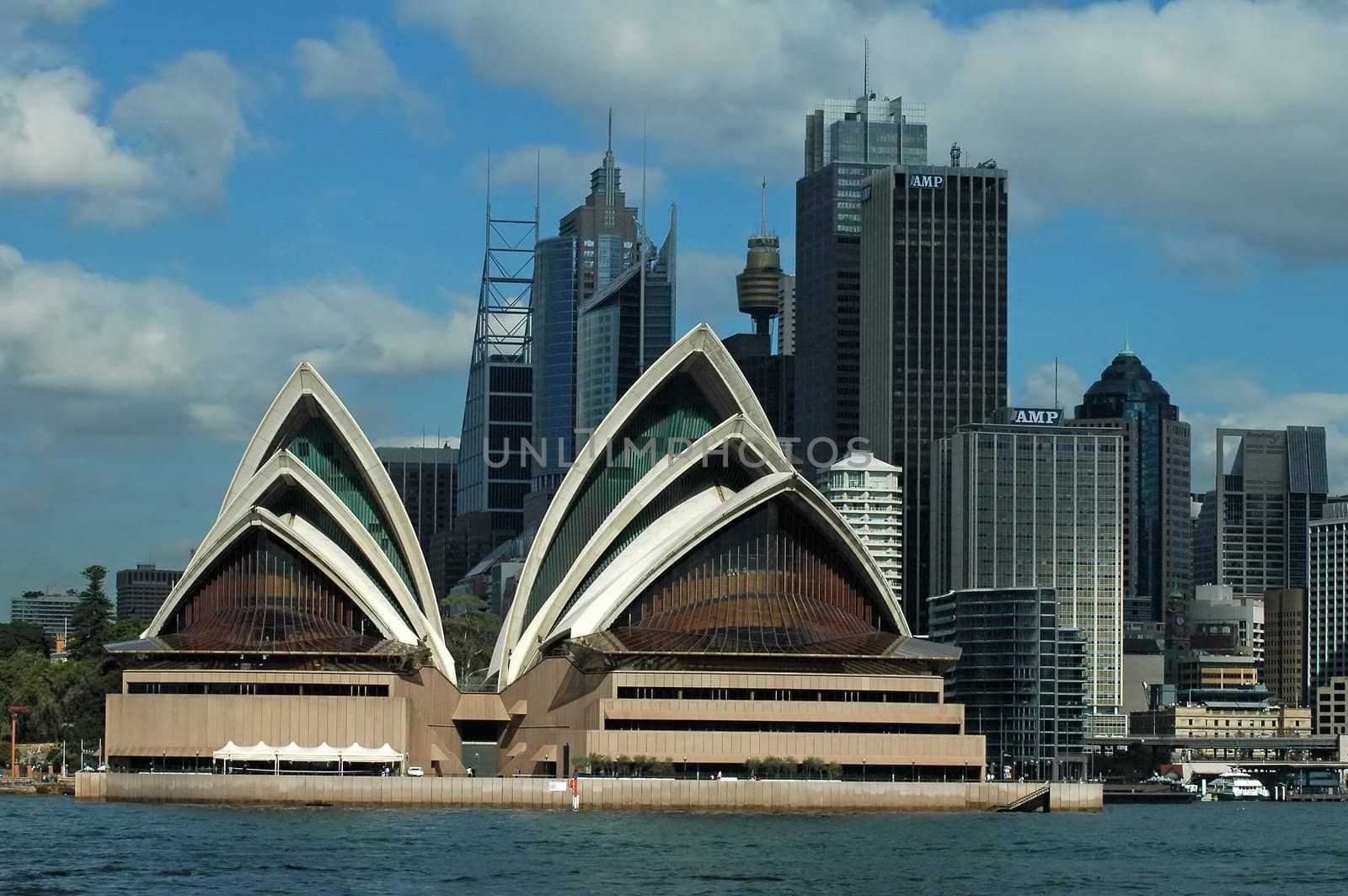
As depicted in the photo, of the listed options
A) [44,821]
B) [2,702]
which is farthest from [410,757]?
[2,702]

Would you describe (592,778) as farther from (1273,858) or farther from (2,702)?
(2,702)

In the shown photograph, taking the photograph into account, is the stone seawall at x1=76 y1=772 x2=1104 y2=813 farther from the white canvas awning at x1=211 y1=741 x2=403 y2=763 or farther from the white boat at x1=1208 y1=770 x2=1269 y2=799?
the white boat at x1=1208 y1=770 x2=1269 y2=799

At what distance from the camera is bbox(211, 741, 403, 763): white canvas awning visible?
117 metres

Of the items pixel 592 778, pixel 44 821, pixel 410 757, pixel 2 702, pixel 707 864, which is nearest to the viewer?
pixel 707 864

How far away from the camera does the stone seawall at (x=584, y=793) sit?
110 m

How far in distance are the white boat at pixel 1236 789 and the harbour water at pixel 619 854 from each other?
252 feet

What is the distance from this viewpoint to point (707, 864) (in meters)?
79.0

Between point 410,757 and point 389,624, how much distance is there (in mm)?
8750

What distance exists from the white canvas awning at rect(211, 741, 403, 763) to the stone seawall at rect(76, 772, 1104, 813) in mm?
3055

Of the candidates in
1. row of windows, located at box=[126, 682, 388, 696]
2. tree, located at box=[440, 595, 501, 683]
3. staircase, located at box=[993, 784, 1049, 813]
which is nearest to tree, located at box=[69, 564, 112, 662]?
tree, located at box=[440, 595, 501, 683]

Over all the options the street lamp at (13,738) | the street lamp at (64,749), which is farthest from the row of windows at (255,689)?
the street lamp at (13,738)

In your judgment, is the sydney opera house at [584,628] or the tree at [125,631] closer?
the sydney opera house at [584,628]

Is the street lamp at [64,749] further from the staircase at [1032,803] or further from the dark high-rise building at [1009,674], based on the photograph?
the dark high-rise building at [1009,674]

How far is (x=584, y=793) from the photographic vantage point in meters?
111
